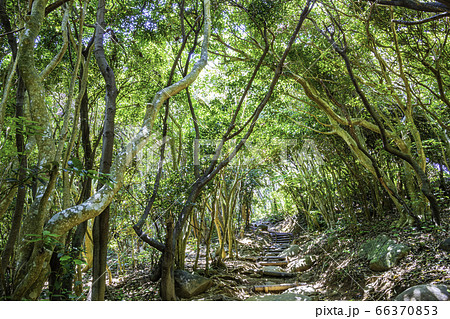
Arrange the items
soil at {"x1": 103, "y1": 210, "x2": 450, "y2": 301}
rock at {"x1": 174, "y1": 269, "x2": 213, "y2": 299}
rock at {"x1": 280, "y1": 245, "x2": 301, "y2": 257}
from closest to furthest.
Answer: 1. soil at {"x1": 103, "y1": 210, "x2": 450, "y2": 301}
2. rock at {"x1": 174, "y1": 269, "x2": 213, "y2": 299}
3. rock at {"x1": 280, "y1": 245, "x2": 301, "y2": 257}

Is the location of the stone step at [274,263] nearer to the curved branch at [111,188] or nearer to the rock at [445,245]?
the rock at [445,245]

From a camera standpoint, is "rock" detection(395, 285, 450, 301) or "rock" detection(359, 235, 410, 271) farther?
"rock" detection(359, 235, 410, 271)

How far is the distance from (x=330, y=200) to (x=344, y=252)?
114 inches

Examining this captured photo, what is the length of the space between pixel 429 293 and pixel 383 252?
174cm

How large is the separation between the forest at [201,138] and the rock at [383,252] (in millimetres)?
29

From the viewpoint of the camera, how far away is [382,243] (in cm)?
485

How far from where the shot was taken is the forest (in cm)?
223

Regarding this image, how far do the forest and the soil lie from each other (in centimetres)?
4

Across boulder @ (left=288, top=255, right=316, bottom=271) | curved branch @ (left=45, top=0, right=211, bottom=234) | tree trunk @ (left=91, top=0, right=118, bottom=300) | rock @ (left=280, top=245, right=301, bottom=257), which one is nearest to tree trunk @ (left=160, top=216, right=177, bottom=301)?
tree trunk @ (left=91, top=0, right=118, bottom=300)

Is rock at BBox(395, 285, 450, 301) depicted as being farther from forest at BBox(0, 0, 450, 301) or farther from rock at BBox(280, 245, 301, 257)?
rock at BBox(280, 245, 301, 257)

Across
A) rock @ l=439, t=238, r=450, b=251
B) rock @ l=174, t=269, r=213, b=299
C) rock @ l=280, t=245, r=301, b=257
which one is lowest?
rock @ l=174, t=269, r=213, b=299

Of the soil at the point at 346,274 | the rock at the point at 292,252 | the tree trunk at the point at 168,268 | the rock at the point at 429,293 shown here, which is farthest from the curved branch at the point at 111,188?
Result: the rock at the point at 292,252

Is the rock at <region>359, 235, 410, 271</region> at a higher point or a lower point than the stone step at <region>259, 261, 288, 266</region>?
higher
